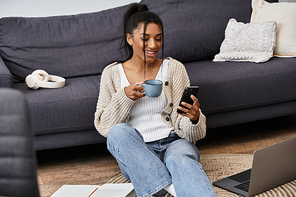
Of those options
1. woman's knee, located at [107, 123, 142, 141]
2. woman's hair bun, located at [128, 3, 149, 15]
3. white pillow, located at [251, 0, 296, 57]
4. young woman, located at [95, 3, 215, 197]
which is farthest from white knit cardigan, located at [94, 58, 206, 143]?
white pillow, located at [251, 0, 296, 57]

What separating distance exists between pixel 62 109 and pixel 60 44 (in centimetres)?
70

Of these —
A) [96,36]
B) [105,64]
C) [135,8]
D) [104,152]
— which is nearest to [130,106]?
[135,8]

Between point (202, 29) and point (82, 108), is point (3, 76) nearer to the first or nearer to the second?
point (82, 108)

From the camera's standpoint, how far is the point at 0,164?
657mm

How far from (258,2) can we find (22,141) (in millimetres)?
2316

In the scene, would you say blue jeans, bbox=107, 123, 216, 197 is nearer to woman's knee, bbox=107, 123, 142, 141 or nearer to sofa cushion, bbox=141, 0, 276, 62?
woman's knee, bbox=107, 123, 142, 141

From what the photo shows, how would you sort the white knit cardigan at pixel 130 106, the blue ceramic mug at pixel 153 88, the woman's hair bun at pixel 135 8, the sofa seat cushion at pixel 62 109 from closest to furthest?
1. the blue ceramic mug at pixel 153 88
2. the white knit cardigan at pixel 130 106
3. the woman's hair bun at pixel 135 8
4. the sofa seat cushion at pixel 62 109

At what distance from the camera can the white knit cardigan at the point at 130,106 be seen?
1.48m

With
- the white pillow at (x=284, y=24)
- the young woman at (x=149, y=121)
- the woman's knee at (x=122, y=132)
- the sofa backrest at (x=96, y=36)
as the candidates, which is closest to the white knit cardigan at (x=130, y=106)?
the young woman at (x=149, y=121)

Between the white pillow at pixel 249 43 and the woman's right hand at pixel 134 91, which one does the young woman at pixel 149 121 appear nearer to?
the woman's right hand at pixel 134 91

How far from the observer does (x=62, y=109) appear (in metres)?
1.83

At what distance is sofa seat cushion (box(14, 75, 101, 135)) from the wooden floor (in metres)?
0.24

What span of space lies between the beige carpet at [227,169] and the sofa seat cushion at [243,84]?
277 mm

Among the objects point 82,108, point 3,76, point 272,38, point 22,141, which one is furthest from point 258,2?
point 22,141
